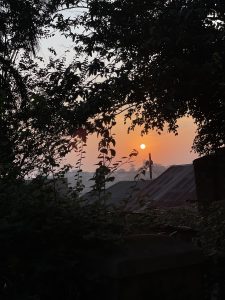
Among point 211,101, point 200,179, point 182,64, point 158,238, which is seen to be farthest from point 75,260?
point 200,179

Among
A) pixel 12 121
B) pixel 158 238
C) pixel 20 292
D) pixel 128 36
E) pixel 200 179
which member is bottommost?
pixel 20 292

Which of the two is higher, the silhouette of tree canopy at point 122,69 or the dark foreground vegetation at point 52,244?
the silhouette of tree canopy at point 122,69

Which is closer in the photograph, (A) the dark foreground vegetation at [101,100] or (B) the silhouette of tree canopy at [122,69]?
(A) the dark foreground vegetation at [101,100]

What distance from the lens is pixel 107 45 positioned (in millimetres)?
11156

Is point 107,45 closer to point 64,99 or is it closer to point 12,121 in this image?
point 64,99

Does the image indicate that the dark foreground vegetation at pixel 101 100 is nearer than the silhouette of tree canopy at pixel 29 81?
Yes

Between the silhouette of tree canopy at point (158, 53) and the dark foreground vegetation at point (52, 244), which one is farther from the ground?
the silhouette of tree canopy at point (158, 53)

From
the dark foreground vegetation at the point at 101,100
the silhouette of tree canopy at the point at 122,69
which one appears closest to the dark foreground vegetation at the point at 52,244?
the dark foreground vegetation at the point at 101,100

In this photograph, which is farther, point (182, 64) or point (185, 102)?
point (185, 102)

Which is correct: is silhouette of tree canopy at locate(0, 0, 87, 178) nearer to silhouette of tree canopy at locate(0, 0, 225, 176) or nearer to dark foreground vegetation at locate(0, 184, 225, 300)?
silhouette of tree canopy at locate(0, 0, 225, 176)

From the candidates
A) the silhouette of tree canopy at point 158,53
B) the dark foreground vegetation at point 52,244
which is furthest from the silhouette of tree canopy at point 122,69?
the dark foreground vegetation at point 52,244

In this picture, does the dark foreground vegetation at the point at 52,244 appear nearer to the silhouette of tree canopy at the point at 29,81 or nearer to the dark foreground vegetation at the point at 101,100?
the dark foreground vegetation at the point at 101,100

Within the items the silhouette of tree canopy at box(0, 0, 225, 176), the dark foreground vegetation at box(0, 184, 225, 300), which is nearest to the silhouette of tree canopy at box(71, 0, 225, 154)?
the silhouette of tree canopy at box(0, 0, 225, 176)

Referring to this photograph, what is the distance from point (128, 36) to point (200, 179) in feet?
16.1
